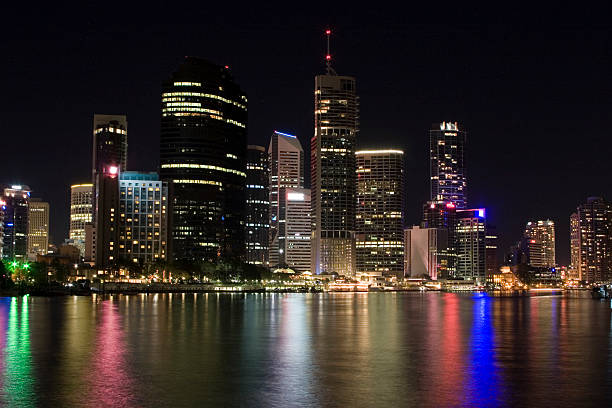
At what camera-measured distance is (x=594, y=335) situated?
7438cm

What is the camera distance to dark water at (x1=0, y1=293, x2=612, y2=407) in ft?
119

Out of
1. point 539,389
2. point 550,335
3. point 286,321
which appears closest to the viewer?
point 539,389

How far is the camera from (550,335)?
73.6 m

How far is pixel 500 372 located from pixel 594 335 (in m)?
33.9

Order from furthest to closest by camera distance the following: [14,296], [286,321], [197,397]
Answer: [14,296] < [286,321] < [197,397]

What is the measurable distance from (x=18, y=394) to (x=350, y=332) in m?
42.5

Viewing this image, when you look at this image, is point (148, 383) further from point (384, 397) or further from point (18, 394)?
point (384, 397)

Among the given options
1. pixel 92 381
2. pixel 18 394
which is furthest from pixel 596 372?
pixel 18 394

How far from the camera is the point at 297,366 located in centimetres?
4747

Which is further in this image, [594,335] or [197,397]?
[594,335]

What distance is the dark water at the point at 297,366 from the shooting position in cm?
3612

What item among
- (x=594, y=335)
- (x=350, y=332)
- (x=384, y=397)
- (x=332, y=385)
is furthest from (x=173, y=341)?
(x=594, y=335)

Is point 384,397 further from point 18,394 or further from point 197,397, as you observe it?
point 18,394

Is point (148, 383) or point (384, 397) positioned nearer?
point (384, 397)
